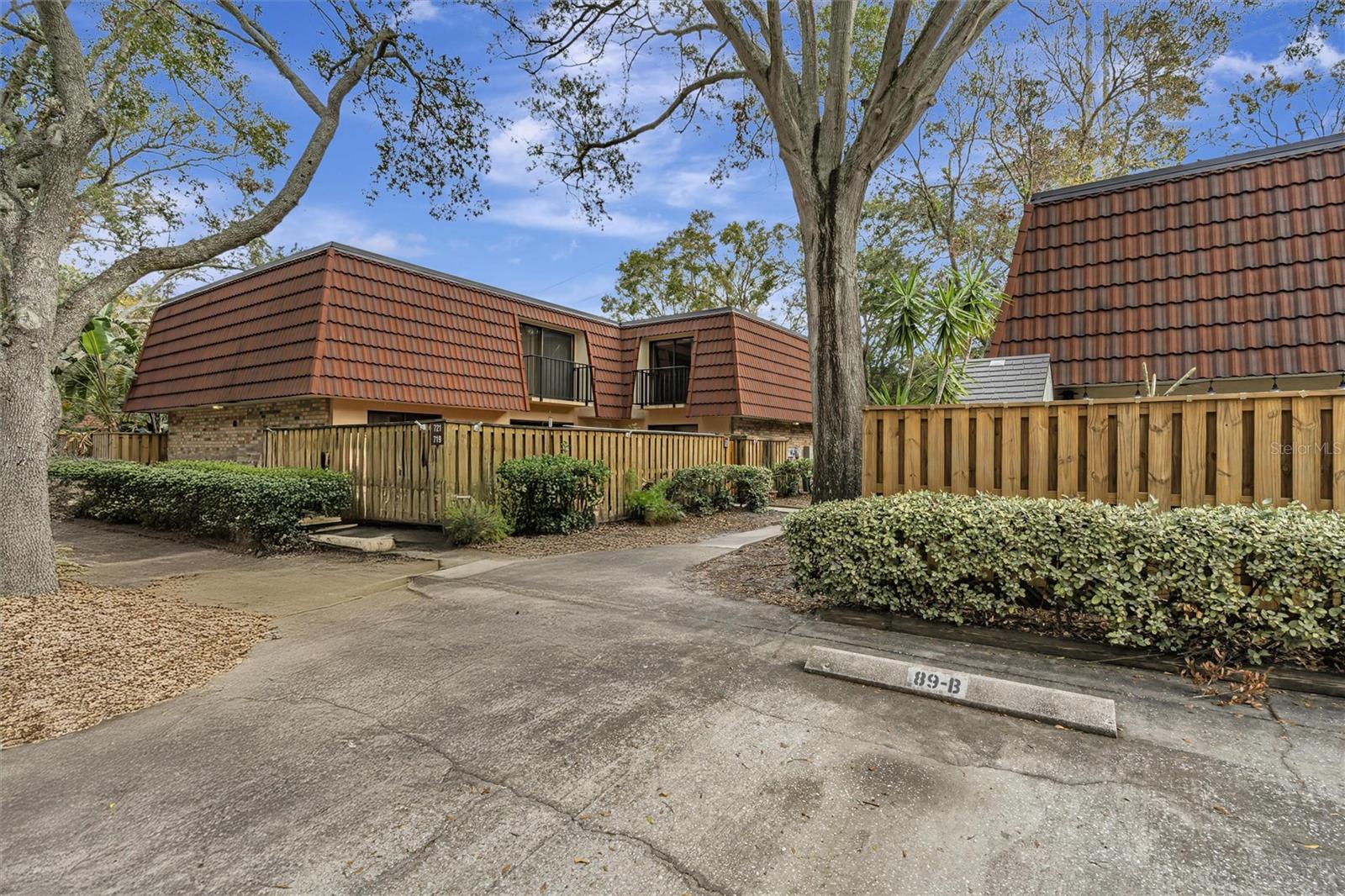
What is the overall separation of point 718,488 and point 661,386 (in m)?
6.54

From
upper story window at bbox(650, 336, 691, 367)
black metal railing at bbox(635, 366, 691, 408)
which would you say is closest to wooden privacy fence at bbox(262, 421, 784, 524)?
black metal railing at bbox(635, 366, 691, 408)

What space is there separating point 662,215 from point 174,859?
29392 mm

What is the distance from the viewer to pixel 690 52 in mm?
10148

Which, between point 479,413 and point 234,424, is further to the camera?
point 479,413

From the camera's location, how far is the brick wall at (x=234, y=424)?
41.4ft

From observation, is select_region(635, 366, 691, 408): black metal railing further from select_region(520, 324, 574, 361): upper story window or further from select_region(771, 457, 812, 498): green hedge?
select_region(771, 457, 812, 498): green hedge

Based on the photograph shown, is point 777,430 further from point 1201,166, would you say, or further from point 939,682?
point 939,682

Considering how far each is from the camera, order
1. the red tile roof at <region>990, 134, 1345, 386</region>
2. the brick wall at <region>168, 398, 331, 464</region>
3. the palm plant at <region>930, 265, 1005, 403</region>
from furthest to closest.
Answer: the brick wall at <region>168, 398, 331, 464</region>, the palm plant at <region>930, 265, 1005, 403</region>, the red tile roof at <region>990, 134, 1345, 386</region>

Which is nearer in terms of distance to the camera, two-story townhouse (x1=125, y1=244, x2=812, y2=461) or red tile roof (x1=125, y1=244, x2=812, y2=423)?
red tile roof (x1=125, y1=244, x2=812, y2=423)

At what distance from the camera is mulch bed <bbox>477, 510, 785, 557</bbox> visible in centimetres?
895

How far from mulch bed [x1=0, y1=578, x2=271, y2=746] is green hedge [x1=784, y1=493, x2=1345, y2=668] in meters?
4.82

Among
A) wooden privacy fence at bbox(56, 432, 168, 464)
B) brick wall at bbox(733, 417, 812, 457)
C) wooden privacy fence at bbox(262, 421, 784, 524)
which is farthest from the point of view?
brick wall at bbox(733, 417, 812, 457)

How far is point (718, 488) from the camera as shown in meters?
13.6

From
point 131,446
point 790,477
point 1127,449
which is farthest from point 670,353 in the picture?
point 1127,449
